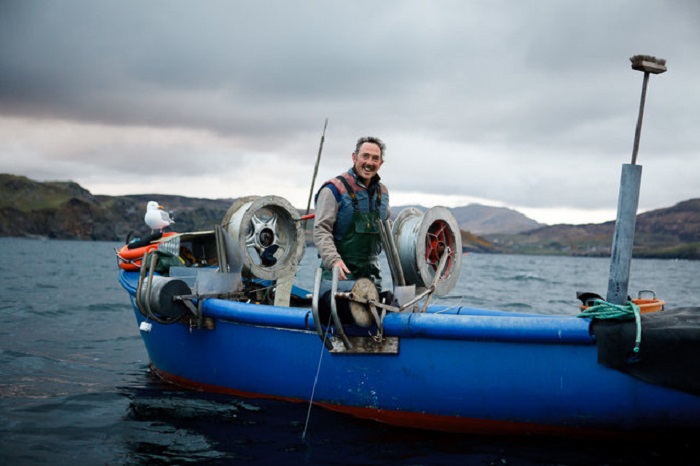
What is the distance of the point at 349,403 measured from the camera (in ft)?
20.7

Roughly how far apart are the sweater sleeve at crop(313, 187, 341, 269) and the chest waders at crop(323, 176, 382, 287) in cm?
19

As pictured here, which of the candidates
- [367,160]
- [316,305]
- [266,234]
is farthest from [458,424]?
[266,234]

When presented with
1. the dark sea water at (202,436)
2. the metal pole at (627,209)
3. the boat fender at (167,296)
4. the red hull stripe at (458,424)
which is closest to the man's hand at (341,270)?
the red hull stripe at (458,424)

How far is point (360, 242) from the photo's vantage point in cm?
659

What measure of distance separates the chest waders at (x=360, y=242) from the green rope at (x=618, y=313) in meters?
2.17

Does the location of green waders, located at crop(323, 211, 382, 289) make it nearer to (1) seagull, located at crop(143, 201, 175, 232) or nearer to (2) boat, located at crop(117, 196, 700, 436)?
(2) boat, located at crop(117, 196, 700, 436)

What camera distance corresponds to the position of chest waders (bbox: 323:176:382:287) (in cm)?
649

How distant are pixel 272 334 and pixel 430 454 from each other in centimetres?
195

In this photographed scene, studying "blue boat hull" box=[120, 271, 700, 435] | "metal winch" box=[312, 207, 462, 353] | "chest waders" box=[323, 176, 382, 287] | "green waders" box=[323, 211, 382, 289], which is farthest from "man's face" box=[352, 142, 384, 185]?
"blue boat hull" box=[120, 271, 700, 435]

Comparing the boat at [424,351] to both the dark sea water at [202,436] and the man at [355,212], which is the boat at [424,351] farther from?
the man at [355,212]

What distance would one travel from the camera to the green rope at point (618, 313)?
5.15 meters

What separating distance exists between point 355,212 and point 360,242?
0.32 m

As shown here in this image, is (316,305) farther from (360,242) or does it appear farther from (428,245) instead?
(428,245)

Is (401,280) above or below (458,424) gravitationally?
above
